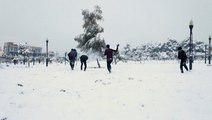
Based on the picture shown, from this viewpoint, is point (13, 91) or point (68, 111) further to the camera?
point (13, 91)

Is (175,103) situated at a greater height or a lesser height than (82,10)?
lesser

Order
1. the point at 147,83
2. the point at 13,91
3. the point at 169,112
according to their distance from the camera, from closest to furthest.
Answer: the point at 169,112
the point at 13,91
the point at 147,83

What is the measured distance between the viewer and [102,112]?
7191mm

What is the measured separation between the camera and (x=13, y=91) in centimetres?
875

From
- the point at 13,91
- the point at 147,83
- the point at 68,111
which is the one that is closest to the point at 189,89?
the point at 147,83

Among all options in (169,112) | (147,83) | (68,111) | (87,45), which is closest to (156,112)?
(169,112)

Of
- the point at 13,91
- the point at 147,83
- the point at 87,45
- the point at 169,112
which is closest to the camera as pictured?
the point at 169,112

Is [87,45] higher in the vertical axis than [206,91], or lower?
higher

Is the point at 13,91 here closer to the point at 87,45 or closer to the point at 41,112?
the point at 41,112

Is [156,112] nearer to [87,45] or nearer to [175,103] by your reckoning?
[175,103]

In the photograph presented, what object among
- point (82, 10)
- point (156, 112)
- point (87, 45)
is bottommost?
point (156, 112)

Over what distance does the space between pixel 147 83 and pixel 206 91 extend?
2586mm

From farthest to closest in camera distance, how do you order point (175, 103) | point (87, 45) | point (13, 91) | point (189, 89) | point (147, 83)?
point (87, 45)
point (147, 83)
point (189, 89)
point (13, 91)
point (175, 103)

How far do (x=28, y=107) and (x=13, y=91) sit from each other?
1.83 meters
